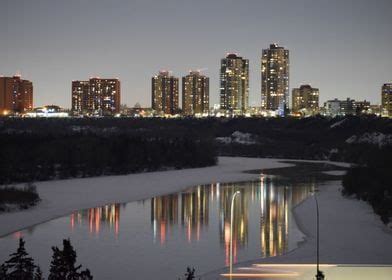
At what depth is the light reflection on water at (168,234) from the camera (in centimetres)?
2127

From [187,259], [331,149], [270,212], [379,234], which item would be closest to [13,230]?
[187,259]

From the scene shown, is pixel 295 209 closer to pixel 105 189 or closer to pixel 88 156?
pixel 105 189

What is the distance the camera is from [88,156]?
56062 millimetres

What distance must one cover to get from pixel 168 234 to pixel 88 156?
3085 cm

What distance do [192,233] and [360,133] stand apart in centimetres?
7109

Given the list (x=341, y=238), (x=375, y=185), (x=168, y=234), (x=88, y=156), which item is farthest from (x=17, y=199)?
(x=88, y=156)

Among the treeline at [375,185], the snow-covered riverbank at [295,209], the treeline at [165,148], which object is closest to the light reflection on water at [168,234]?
the snow-covered riverbank at [295,209]

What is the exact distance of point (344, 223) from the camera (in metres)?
28.6

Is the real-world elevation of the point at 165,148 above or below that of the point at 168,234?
above

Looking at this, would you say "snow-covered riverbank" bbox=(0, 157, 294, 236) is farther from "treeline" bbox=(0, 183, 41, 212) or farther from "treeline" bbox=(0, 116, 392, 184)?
"treeline" bbox=(0, 116, 392, 184)

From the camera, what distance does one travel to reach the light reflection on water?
21.3 m

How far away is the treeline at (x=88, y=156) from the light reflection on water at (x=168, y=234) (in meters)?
16.5

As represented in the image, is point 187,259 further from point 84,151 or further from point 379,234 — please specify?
point 84,151

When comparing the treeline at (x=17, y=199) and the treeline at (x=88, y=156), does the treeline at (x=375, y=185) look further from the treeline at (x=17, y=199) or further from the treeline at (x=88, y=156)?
the treeline at (x=88, y=156)
